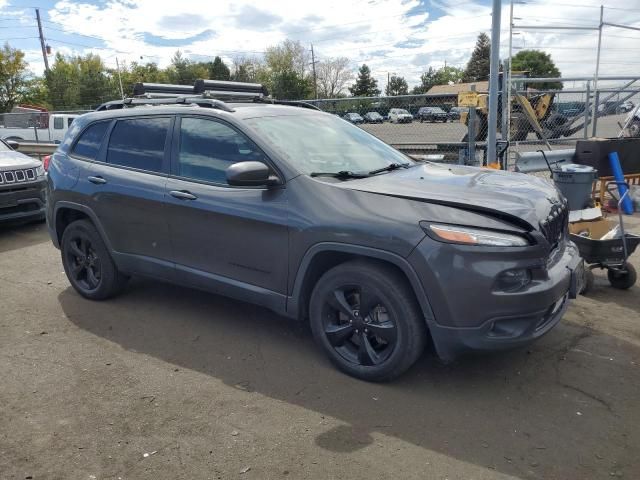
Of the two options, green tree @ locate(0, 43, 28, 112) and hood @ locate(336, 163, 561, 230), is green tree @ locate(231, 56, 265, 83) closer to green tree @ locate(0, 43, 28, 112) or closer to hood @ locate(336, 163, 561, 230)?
green tree @ locate(0, 43, 28, 112)

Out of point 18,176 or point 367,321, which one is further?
point 18,176

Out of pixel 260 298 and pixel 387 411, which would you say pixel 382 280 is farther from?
pixel 260 298

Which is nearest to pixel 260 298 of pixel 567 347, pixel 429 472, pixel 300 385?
pixel 300 385

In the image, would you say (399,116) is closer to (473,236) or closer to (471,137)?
(471,137)

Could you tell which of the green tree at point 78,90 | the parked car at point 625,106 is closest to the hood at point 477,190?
the parked car at point 625,106

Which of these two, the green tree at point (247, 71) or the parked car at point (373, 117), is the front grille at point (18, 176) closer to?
the parked car at point (373, 117)

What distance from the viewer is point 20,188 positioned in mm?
8016

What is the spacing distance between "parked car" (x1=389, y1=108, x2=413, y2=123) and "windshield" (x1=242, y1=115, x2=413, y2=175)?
19.0 feet

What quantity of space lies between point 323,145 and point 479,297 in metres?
1.72

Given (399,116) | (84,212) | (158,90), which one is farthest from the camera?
(399,116)

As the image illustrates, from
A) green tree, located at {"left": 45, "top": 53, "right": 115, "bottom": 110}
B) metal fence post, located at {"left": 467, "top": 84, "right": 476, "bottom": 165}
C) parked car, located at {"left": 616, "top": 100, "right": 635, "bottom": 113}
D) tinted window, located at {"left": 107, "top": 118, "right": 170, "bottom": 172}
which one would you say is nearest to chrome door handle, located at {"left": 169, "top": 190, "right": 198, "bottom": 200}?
tinted window, located at {"left": 107, "top": 118, "right": 170, "bottom": 172}

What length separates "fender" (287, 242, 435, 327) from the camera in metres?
3.17

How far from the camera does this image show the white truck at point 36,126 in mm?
22891

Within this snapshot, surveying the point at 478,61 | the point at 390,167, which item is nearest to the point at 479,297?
the point at 390,167
